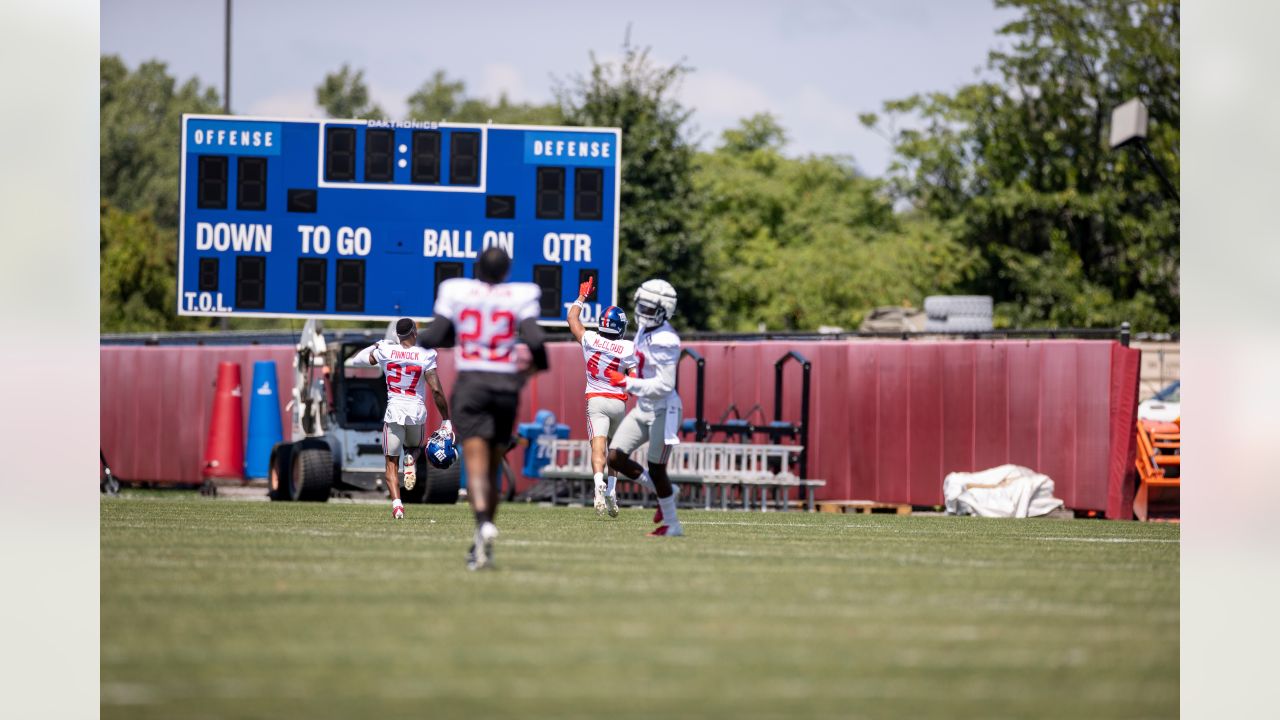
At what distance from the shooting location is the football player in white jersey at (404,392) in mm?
19641

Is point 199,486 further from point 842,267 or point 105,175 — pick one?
point 105,175

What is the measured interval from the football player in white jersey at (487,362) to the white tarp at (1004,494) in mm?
14417

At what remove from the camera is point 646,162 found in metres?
43.5

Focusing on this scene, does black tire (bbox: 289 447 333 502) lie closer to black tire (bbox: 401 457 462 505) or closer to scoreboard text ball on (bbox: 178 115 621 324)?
Result: black tire (bbox: 401 457 462 505)

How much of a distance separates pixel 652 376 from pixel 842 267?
43.0 meters

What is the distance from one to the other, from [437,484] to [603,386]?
487 cm

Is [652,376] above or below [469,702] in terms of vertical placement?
above

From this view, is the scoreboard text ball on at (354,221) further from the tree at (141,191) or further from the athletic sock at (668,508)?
the tree at (141,191)

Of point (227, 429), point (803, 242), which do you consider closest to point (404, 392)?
point (227, 429)

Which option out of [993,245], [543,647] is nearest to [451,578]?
[543,647]

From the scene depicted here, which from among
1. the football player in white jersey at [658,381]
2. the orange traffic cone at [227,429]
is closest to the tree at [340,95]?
the orange traffic cone at [227,429]

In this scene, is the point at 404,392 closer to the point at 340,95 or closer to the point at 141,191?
the point at 141,191

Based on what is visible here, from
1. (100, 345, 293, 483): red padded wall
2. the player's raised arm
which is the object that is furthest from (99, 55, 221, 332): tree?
the player's raised arm
